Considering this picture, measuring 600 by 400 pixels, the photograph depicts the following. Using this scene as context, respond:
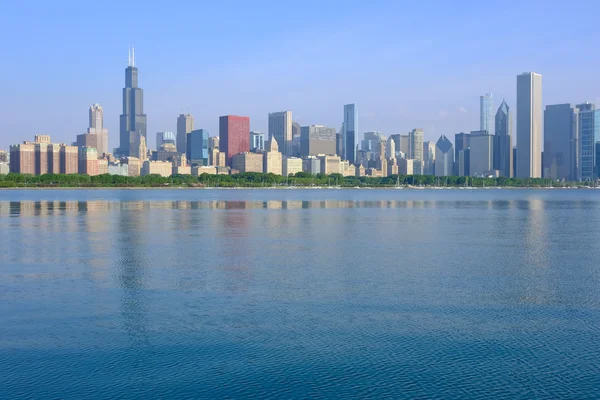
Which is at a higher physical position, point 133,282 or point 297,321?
point 133,282

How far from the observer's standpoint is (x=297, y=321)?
1538 centimetres

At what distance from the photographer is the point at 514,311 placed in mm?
16672

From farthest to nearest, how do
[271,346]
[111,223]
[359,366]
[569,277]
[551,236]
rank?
[111,223], [551,236], [569,277], [271,346], [359,366]

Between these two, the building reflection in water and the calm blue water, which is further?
the building reflection in water

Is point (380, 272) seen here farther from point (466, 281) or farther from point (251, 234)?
point (251, 234)

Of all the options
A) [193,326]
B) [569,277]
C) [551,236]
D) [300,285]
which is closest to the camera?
[193,326]

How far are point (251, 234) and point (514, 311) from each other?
21102 millimetres

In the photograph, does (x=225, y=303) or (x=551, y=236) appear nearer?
(x=225, y=303)

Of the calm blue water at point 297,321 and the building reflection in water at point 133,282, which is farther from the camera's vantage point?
the building reflection in water at point 133,282

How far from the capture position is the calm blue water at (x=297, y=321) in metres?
11.6

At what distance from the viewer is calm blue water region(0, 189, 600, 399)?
11625mm

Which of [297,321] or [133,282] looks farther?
[133,282]

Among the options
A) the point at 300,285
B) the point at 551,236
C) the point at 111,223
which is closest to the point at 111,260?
the point at 300,285

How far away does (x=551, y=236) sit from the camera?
3600cm
